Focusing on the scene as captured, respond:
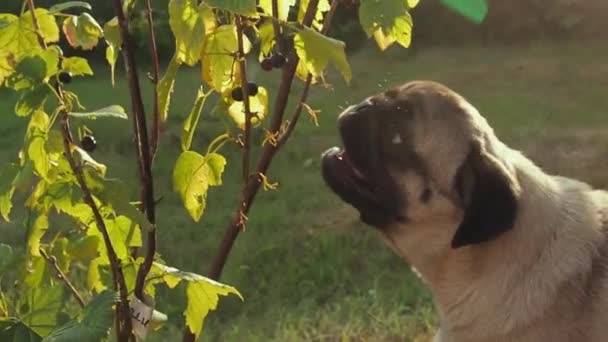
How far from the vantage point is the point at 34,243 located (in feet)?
6.52

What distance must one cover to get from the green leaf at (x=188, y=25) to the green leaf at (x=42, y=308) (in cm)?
55

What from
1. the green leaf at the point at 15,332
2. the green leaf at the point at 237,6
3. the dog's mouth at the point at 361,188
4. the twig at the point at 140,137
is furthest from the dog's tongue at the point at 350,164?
the green leaf at the point at 237,6

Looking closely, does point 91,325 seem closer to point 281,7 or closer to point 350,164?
point 281,7

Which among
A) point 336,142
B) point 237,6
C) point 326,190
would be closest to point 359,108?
point 237,6

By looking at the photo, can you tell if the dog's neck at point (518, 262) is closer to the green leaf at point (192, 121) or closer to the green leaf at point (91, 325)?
the green leaf at point (192, 121)

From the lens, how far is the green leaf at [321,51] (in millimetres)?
1679

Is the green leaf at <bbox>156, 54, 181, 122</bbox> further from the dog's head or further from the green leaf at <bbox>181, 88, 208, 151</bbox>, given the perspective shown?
the dog's head

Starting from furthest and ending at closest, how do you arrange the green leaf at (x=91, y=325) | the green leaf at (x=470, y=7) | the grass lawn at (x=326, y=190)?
the grass lawn at (x=326, y=190), the green leaf at (x=91, y=325), the green leaf at (x=470, y=7)

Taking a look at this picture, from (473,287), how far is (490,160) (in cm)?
30

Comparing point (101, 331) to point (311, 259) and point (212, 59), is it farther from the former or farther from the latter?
point (311, 259)

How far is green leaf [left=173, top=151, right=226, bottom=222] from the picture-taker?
1994mm

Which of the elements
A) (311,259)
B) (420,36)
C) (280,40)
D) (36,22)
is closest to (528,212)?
(280,40)

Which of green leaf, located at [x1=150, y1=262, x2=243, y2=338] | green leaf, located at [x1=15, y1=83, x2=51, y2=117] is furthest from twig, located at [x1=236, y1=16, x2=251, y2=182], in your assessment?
green leaf, located at [x1=15, y1=83, x2=51, y2=117]

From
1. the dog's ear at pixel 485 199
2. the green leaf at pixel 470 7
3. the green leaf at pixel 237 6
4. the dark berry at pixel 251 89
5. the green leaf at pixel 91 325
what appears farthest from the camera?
the dog's ear at pixel 485 199
